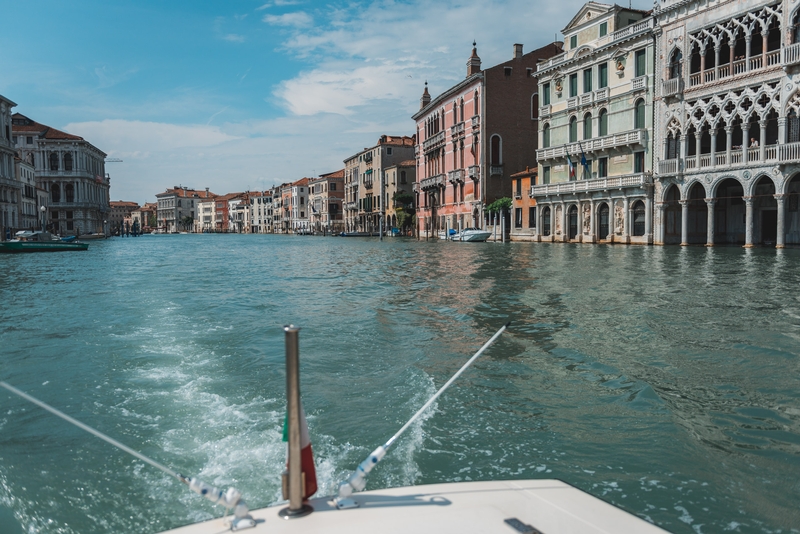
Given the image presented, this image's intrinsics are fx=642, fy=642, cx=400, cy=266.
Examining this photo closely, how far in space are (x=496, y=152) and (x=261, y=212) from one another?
106 metres

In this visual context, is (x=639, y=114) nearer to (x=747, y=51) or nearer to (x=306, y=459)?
(x=747, y=51)

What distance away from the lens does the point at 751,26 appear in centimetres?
2456

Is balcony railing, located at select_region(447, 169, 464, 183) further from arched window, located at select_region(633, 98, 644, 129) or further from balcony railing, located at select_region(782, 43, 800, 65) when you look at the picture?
balcony railing, located at select_region(782, 43, 800, 65)

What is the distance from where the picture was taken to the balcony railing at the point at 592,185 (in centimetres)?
3041

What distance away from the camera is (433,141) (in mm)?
54250

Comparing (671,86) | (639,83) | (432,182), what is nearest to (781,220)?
(671,86)

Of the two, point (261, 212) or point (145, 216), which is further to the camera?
point (145, 216)

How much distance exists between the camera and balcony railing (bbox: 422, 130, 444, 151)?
51.8m

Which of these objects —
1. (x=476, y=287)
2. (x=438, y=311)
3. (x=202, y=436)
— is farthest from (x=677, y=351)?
(x=476, y=287)

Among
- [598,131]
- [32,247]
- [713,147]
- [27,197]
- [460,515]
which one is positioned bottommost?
[460,515]

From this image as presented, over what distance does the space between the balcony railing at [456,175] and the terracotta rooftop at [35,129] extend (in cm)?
4872

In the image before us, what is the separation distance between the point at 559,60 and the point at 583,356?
3243cm

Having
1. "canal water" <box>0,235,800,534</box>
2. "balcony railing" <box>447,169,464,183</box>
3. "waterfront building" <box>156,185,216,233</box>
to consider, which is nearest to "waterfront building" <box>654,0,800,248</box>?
"canal water" <box>0,235,800,534</box>

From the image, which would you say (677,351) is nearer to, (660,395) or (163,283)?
(660,395)
